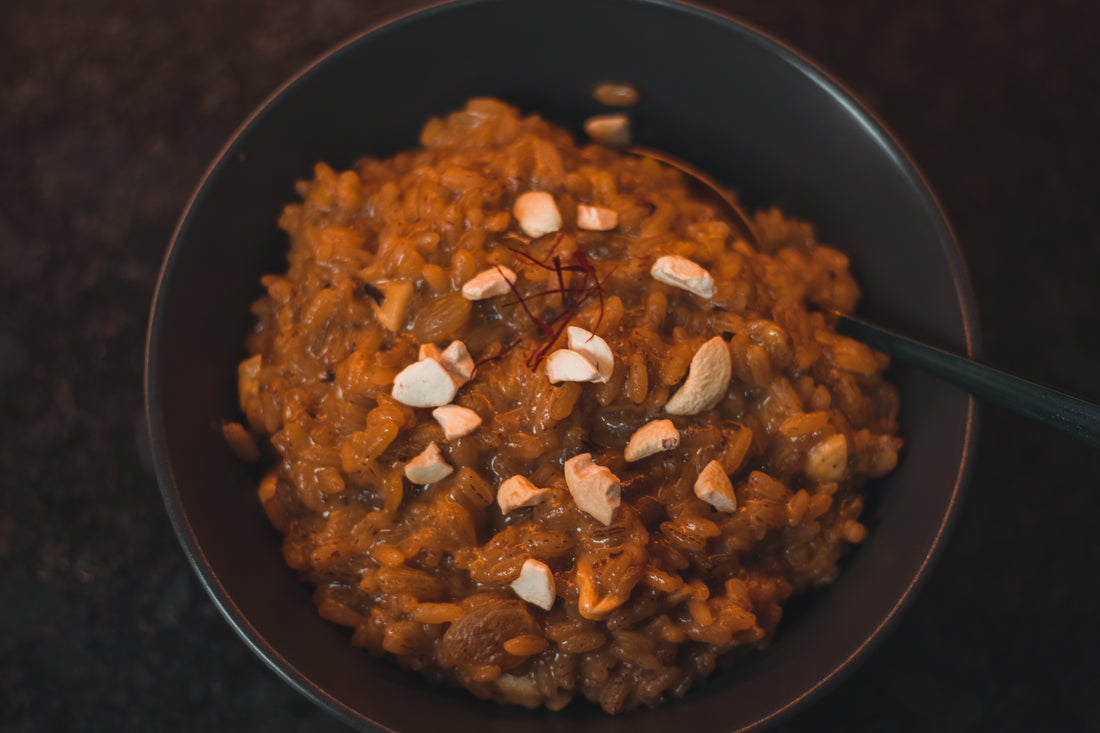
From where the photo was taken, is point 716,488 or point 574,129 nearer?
point 716,488

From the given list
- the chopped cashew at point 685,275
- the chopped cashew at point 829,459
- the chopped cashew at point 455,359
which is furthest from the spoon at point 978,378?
the chopped cashew at point 455,359

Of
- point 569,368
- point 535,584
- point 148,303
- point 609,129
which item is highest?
point 609,129

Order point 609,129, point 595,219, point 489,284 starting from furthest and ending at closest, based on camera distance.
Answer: point 609,129 < point 595,219 < point 489,284

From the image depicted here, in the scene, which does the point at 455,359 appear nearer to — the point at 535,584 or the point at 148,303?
the point at 535,584

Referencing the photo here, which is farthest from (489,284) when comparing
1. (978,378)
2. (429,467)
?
(978,378)

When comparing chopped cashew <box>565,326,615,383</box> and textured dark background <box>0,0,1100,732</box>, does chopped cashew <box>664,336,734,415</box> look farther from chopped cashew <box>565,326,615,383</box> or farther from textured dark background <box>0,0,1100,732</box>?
textured dark background <box>0,0,1100,732</box>

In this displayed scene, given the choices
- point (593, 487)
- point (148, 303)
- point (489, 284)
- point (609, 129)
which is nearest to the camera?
point (593, 487)

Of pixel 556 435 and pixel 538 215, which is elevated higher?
pixel 538 215

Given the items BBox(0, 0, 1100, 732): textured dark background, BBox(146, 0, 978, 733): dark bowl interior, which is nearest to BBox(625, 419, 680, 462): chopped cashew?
BBox(146, 0, 978, 733): dark bowl interior
